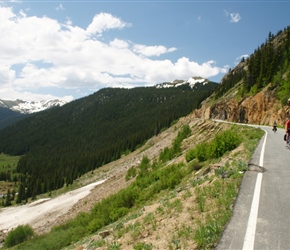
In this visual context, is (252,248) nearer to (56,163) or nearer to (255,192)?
(255,192)

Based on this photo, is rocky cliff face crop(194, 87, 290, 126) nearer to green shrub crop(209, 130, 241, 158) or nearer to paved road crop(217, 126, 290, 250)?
green shrub crop(209, 130, 241, 158)

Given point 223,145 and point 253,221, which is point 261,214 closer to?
point 253,221

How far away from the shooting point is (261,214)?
304 inches

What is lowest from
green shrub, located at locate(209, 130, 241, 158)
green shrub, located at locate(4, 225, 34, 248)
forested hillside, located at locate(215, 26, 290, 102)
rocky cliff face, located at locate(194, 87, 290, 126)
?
green shrub, located at locate(4, 225, 34, 248)

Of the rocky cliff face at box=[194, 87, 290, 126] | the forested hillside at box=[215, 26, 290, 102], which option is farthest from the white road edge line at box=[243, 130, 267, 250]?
the forested hillside at box=[215, 26, 290, 102]

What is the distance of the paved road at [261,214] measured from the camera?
246 inches

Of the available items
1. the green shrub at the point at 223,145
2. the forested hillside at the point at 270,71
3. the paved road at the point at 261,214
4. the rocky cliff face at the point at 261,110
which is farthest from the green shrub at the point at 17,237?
the forested hillside at the point at 270,71

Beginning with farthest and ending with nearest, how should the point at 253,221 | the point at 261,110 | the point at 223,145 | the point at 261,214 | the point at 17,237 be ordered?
the point at 261,110 → the point at 17,237 → the point at 223,145 → the point at 261,214 → the point at 253,221

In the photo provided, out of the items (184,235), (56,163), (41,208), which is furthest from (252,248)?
(56,163)

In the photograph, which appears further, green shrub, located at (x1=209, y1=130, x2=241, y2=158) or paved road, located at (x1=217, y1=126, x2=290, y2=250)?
green shrub, located at (x1=209, y1=130, x2=241, y2=158)

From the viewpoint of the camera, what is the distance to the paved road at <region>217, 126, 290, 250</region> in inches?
246

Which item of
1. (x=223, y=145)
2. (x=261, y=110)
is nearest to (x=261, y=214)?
(x=223, y=145)

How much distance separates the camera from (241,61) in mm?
147750

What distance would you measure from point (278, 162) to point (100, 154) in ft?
436
